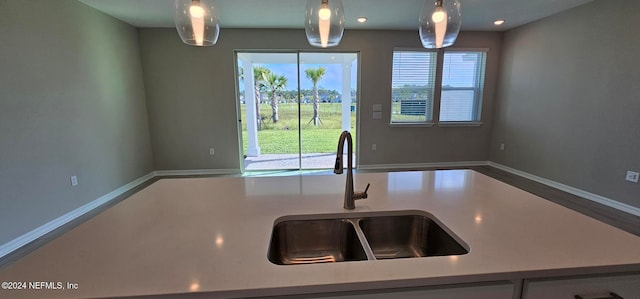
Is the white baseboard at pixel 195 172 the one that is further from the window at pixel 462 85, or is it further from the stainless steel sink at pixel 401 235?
the window at pixel 462 85

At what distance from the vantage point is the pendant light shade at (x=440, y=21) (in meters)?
1.46

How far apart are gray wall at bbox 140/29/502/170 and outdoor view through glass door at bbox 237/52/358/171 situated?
0.78 feet

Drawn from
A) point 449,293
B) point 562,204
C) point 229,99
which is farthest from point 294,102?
point 449,293

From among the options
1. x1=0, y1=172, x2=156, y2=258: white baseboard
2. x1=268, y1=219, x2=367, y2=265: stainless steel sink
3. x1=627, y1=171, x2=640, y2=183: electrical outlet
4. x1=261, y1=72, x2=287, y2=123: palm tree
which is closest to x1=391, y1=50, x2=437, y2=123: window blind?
x1=261, y1=72, x2=287, y2=123: palm tree

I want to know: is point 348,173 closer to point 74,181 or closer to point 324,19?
point 324,19

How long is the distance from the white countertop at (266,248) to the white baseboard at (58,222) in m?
2.11

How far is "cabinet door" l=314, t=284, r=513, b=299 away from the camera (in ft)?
2.28

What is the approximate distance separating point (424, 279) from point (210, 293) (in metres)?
0.54

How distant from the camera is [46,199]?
102 inches

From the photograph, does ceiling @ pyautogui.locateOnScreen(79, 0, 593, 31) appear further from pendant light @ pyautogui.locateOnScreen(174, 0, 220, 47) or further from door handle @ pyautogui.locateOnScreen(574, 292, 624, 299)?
door handle @ pyautogui.locateOnScreen(574, 292, 624, 299)

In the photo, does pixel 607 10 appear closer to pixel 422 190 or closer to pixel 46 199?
pixel 422 190

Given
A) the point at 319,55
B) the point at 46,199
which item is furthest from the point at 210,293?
the point at 319,55

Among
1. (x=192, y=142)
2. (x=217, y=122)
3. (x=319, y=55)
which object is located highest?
(x=319, y=55)

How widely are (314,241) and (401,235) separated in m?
0.39
